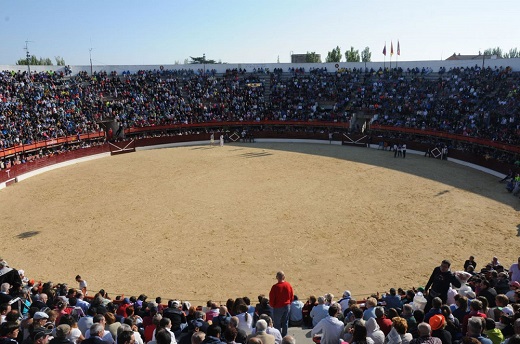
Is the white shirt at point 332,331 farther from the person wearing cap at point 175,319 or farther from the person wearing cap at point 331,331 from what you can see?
the person wearing cap at point 175,319

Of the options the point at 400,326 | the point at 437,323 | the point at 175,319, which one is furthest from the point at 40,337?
the point at 437,323

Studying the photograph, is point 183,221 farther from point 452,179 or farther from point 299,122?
point 299,122

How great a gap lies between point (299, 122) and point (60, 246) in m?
36.3

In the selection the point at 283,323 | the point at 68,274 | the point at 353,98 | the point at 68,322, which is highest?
the point at 353,98

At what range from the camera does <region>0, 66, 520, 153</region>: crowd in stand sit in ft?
132

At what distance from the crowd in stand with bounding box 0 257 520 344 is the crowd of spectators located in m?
29.1

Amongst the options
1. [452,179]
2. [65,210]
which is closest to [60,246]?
[65,210]

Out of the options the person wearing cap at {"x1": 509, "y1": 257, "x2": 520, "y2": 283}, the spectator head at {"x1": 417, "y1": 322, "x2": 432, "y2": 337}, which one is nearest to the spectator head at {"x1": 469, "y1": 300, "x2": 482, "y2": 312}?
the spectator head at {"x1": 417, "y1": 322, "x2": 432, "y2": 337}

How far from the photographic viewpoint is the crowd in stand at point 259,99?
4025 cm

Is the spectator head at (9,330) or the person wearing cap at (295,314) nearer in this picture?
the spectator head at (9,330)

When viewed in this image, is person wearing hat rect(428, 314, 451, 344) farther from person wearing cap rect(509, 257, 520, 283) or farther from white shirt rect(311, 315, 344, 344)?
person wearing cap rect(509, 257, 520, 283)

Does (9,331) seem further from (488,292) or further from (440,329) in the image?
(488,292)

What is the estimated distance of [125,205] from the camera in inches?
955

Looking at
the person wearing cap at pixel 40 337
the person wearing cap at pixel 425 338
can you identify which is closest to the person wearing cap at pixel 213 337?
the person wearing cap at pixel 40 337
